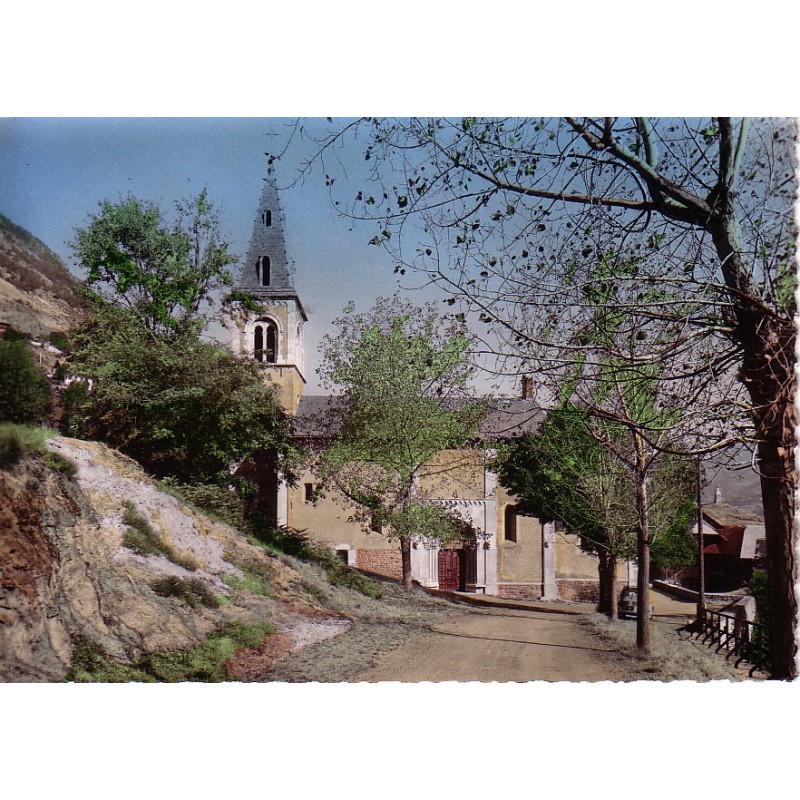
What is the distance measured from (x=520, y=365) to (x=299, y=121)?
2.28 m

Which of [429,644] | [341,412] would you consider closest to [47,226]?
[341,412]

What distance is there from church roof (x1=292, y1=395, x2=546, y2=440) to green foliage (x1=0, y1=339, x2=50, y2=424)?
70.3 inches

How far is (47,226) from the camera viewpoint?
5.28 metres

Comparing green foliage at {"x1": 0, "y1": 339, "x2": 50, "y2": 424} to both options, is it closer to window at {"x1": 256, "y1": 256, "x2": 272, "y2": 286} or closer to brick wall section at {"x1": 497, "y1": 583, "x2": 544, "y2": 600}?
window at {"x1": 256, "y1": 256, "x2": 272, "y2": 286}

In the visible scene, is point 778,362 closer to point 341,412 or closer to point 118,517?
point 341,412

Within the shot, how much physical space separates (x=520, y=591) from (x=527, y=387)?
68.5 inches

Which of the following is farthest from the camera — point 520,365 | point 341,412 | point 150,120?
point 341,412

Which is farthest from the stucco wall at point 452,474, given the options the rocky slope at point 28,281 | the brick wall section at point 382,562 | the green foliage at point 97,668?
the rocky slope at point 28,281

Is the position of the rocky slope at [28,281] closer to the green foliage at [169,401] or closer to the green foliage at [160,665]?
the green foliage at [169,401]

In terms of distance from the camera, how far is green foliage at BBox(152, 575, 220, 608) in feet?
17.0

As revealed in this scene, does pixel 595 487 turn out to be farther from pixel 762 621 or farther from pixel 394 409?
pixel 394 409

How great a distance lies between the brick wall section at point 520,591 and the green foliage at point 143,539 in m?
2.34

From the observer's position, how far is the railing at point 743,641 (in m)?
4.96

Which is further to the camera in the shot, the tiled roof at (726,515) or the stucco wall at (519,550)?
the stucco wall at (519,550)
